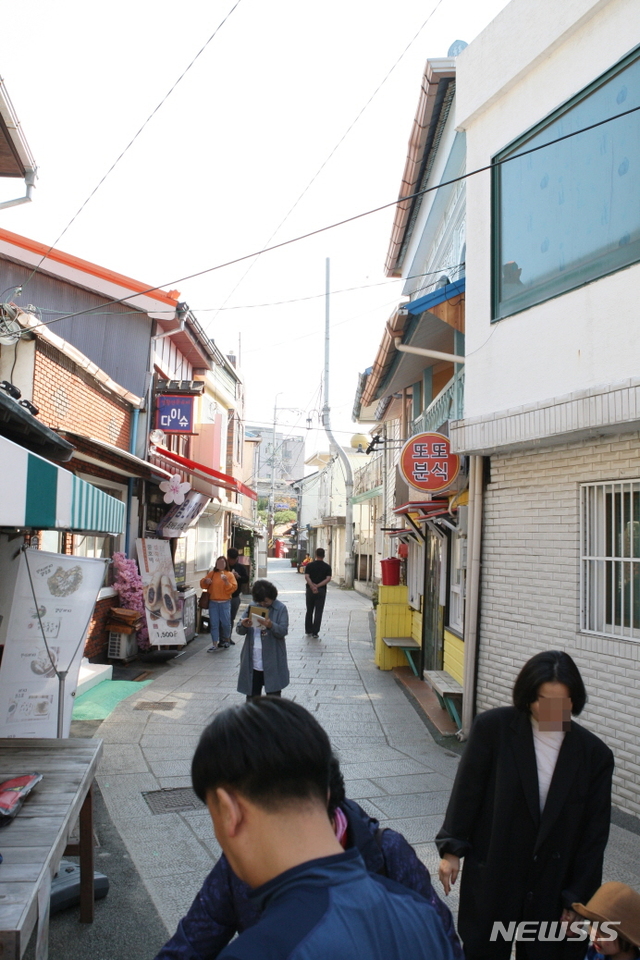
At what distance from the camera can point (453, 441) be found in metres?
7.79

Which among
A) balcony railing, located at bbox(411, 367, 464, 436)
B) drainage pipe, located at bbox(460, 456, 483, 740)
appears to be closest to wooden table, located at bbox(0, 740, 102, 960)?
drainage pipe, located at bbox(460, 456, 483, 740)

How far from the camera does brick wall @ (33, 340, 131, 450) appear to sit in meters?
8.98

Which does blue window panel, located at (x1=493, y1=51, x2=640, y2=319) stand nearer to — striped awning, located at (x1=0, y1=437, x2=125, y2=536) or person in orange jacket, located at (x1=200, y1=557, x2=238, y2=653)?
striped awning, located at (x1=0, y1=437, x2=125, y2=536)

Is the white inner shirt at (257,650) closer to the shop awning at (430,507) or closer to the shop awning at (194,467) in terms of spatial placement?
the shop awning at (430,507)

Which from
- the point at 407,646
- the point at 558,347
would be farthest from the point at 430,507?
the point at 558,347

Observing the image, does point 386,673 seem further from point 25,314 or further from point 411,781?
point 25,314

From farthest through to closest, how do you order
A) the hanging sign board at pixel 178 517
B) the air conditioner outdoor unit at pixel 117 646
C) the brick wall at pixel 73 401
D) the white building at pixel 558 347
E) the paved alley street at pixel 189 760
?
the hanging sign board at pixel 178 517 < the air conditioner outdoor unit at pixel 117 646 < the brick wall at pixel 73 401 < the white building at pixel 558 347 < the paved alley street at pixel 189 760

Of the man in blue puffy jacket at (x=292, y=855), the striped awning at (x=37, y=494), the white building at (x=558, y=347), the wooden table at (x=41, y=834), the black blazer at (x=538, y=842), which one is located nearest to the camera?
the man in blue puffy jacket at (x=292, y=855)

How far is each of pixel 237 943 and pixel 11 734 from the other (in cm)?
488

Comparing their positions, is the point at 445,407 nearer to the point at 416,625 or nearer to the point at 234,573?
the point at 416,625

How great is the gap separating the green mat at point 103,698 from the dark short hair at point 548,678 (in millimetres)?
6499

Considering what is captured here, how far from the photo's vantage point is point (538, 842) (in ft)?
8.66

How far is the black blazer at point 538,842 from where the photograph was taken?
2.66 meters

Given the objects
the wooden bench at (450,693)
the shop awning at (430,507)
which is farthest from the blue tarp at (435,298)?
the wooden bench at (450,693)
